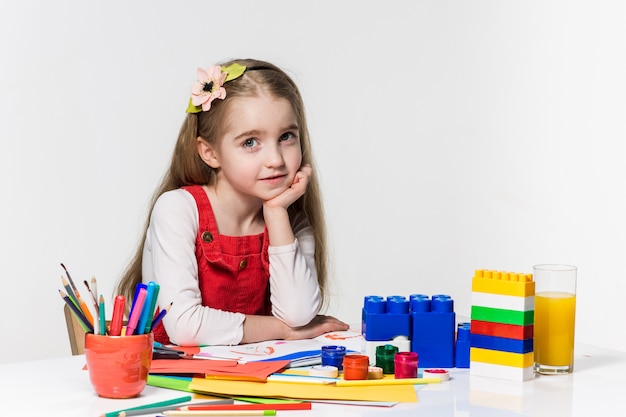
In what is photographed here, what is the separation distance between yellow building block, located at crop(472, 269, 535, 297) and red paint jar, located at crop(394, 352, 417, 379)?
A: 0.14m

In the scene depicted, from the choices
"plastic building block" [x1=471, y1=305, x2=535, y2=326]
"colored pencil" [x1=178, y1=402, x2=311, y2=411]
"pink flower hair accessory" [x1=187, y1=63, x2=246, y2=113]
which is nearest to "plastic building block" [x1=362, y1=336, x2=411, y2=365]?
"plastic building block" [x1=471, y1=305, x2=535, y2=326]

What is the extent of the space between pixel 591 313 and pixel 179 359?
1.85 meters

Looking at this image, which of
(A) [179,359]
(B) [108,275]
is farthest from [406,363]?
(B) [108,275]

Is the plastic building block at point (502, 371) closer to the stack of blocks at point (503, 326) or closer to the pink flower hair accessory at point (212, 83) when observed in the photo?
the stack of blocks at point (503, 326)

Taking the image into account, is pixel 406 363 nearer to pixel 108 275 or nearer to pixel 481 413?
A: pixel 481 413

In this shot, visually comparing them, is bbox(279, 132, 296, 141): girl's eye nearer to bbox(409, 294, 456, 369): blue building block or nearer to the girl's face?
the girl's face

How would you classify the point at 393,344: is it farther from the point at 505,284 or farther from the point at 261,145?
the point at 261,145

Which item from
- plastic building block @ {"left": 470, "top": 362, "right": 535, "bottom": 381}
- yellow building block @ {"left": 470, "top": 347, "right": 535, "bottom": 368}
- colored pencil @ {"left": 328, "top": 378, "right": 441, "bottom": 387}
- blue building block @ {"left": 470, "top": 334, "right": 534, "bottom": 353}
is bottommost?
colored pencil @ {"left": 328, "top": 378, "right": 441, "bottom": 387}

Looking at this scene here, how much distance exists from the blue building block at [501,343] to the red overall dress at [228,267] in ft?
1.73

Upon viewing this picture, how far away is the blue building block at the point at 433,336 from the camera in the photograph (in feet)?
4.29

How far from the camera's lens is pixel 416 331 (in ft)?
4.31

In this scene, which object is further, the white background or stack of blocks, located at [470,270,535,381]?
the white background

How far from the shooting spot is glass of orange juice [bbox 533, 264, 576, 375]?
1273 mm

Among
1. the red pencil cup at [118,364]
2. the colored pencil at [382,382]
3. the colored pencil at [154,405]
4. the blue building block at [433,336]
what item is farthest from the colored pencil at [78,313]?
the blue building block at [433,336]
